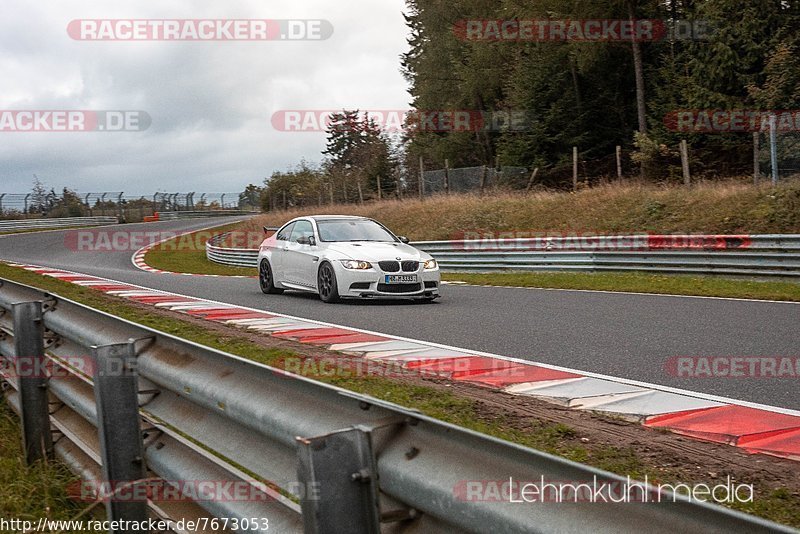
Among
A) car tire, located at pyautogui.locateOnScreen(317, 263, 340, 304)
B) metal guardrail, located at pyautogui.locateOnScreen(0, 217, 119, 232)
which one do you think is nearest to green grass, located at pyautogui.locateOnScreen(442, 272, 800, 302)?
car tire, located at pyautogui.locateOnScreen(317, 263, 340, 304)

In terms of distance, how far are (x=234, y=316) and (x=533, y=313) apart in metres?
3.90

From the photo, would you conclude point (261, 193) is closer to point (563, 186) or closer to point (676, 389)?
point (563, 186)

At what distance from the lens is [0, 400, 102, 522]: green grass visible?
4.56m

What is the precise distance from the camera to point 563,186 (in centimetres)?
3597

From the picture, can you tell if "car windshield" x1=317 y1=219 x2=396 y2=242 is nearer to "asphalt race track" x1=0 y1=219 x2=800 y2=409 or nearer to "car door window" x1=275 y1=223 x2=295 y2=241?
"car door window" x1=275 y1=223 x2=295 y2=241

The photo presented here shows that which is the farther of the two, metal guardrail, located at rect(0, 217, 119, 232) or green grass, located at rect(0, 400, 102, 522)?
metal guardrail, located at rect(0, 217, 119, 232)

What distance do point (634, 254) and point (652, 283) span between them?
7.63 ft

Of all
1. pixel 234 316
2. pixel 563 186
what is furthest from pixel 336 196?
pixel 234 316

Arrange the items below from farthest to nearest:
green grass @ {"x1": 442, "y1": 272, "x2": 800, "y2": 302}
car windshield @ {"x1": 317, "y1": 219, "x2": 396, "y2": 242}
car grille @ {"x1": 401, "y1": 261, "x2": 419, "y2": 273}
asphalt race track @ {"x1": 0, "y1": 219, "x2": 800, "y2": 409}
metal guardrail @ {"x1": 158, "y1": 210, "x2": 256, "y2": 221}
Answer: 1. metal guardrail @ {"x1": 158, "y1": 210, "x2": 256, "y2": 221}
2. car windshield @ {"x1": 317, "y1": 219, "x2": 396, "y2": 242}
3. green grass @ {"x1": 442, "y1": 272, "x2": 800, "y2": 302}
4. car grille @ {"x1": 401, "y1": 261, "x2": 419, "y2": 273}
5. asphalt race track @ {"x1": 0, "y1": 219, "x2": 800, "y2": 409}

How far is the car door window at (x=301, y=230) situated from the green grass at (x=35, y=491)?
910 centimetres

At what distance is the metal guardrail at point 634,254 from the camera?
15.3 m

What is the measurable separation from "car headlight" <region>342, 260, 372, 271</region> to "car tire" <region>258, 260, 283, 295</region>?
2453 mm
